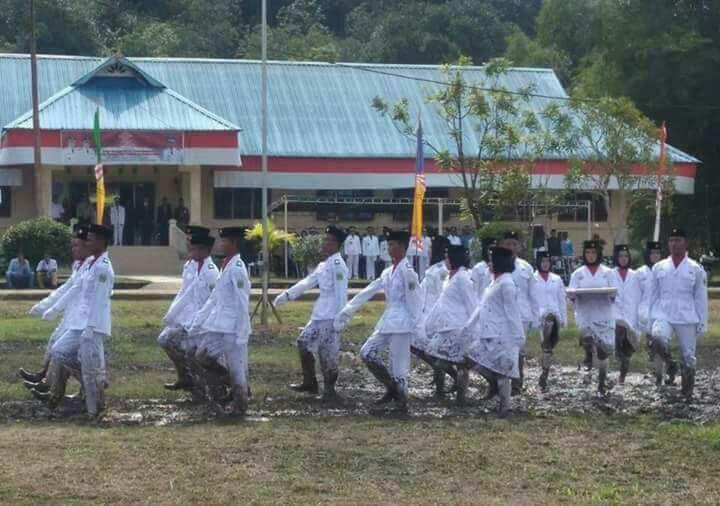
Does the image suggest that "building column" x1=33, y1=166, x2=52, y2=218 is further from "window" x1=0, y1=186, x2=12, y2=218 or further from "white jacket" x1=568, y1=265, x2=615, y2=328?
"white jacket" x1=568, y1=265, x2=615, y2=328

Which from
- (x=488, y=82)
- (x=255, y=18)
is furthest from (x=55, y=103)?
(x=255, y=18)

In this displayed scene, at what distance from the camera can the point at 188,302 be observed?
15906 millimetres

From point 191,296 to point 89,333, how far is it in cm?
186

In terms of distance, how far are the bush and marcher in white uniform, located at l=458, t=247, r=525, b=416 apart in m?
23.8

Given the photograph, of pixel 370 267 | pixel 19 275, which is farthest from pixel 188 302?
pixel 370 267

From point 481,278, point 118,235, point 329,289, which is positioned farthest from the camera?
point 118,235

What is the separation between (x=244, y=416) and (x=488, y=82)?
110 ft

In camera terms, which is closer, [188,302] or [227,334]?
[227,334]

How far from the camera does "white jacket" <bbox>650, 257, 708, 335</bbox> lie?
16984mm

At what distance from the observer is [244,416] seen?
14.5 metres

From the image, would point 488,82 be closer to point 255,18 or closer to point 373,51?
point 373,51

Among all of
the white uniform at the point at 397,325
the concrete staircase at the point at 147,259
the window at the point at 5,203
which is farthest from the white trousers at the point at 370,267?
the white uniform at the point at 397,325

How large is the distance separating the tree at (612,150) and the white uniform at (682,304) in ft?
78.7

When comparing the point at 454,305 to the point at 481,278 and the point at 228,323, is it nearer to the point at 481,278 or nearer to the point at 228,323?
the point at 481,278
